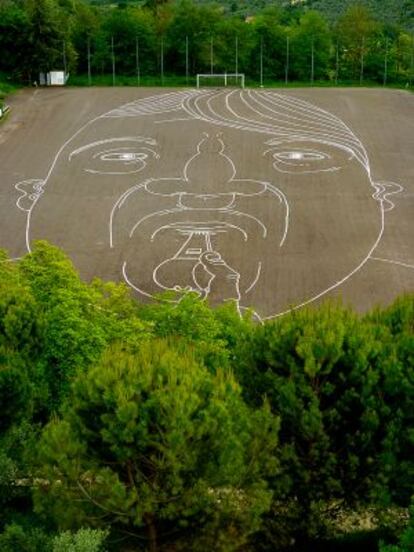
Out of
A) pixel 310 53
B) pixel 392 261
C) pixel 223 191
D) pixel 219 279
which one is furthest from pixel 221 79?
pixel 219 279

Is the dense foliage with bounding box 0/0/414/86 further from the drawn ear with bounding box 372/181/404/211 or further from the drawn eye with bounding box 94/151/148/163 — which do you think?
the drawn ear with bounding box 372/181/404/211

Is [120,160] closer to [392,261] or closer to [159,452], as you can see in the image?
[392,261]

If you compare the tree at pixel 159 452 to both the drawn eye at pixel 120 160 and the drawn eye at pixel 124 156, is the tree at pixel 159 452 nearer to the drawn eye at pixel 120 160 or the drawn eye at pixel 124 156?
the drawn eye at pixel 120 160

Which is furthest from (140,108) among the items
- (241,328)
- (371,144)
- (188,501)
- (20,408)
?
(188,501)

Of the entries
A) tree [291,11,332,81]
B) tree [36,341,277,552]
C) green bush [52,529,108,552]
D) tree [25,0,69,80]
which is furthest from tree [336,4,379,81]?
green bush [52,529,108,552]

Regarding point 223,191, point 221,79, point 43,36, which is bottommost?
point 223,191

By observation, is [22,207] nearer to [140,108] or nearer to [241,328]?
[140,108]
